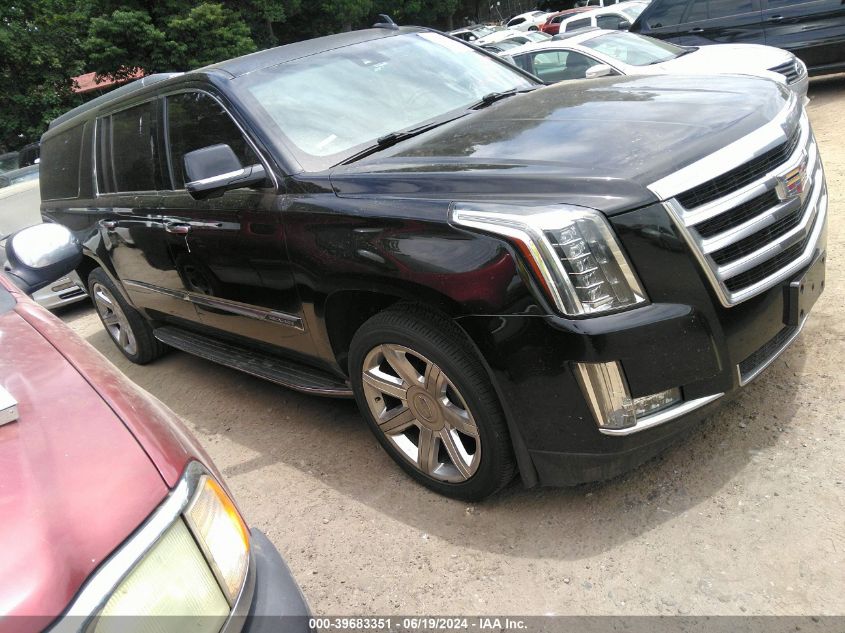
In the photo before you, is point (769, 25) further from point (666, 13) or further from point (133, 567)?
point (133, 567)

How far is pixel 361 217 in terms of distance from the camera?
2.72m

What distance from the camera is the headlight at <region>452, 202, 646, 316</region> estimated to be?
220 cm

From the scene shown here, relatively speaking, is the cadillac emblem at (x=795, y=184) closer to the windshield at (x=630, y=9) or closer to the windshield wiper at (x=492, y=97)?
the windshield wiper at (x=492, y=97)

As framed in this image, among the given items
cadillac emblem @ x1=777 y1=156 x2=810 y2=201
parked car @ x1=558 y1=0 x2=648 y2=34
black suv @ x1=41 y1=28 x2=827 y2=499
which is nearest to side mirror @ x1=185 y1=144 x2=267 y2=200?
black suv @ x1=41 y1=28 x2=827 y2=499

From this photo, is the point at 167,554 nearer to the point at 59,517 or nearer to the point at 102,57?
the point at 59,517

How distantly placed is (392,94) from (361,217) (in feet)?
3.75

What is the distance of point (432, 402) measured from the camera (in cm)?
274

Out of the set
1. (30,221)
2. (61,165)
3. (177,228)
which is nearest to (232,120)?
(177,228)

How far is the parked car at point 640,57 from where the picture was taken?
743 cm

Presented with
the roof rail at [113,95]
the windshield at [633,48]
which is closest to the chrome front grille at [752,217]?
the roof rail at [113,95]

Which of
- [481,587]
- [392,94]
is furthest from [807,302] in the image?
[392,94]

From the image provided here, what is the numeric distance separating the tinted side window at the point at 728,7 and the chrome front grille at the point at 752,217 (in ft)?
25.7

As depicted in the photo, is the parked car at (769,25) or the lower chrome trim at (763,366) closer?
the lower chrome trim at (763,366)

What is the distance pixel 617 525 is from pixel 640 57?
23.1 feet
